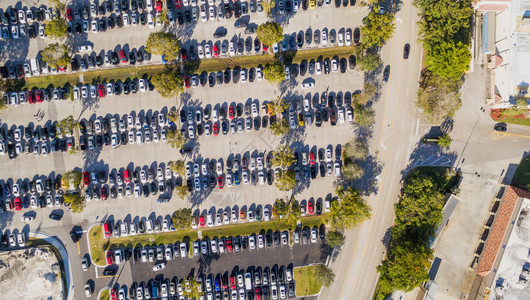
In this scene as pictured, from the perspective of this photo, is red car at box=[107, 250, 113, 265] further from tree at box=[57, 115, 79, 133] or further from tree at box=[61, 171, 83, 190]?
tree at box=[57, 115, 79, 133]

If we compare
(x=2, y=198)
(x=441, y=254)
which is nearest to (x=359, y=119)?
(x=441, y=254)

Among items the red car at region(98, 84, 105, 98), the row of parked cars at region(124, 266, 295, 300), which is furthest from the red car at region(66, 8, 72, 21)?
the row of parked cars at region(124, 266, 295, 300)

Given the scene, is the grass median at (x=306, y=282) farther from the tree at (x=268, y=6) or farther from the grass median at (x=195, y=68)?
the tree at (x=268, y=6)

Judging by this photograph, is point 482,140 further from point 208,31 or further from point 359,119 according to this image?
point 208,31

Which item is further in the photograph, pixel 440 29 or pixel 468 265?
pixel 468 265

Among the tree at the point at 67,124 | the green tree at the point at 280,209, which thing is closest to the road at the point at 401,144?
the green tree at the point at 280,209
